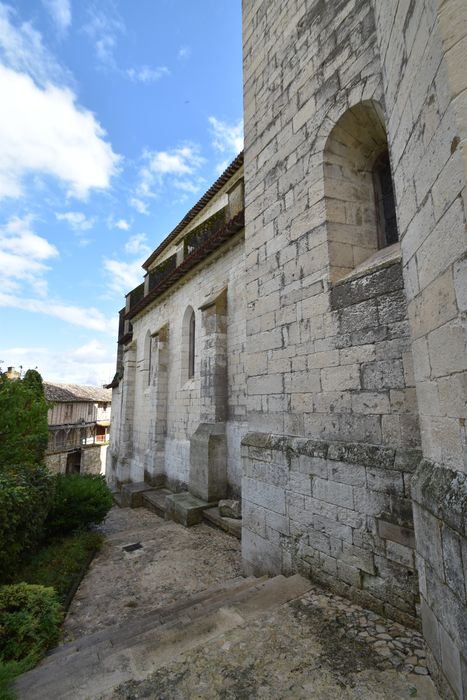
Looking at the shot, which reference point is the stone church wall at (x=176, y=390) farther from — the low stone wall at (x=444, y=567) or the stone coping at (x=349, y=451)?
the low stone wall at (x=444, y=567)

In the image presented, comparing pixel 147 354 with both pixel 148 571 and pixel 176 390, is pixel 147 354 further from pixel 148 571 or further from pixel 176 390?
Answer: pixel 148 571

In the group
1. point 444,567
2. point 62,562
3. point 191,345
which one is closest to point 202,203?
point 191,345

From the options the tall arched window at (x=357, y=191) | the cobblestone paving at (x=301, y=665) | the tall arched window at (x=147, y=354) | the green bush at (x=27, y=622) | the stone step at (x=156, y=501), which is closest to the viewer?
the cobblestone paving at (x=301, y=665)

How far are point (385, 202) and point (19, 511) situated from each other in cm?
598

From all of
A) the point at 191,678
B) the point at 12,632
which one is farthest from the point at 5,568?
the point at 191,678

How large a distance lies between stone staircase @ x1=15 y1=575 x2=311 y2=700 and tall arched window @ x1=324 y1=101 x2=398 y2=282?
119 inches

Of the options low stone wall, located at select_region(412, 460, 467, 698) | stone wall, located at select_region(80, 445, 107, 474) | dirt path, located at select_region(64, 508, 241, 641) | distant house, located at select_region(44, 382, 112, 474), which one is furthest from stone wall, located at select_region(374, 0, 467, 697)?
stone wall, located at select_region(80, 445, 107, 474)

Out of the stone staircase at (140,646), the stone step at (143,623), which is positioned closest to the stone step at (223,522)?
the stone step at (143,623)

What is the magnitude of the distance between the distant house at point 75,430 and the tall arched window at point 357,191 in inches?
849

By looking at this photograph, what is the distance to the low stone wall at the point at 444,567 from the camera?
1.63 m

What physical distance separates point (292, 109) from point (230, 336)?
4.37 metres

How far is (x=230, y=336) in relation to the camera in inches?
299

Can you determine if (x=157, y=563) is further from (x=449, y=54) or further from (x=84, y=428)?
(x=84, y=428)

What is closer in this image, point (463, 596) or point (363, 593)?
point (463, 596)
